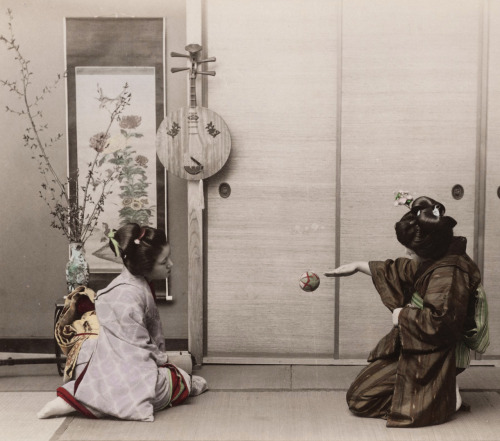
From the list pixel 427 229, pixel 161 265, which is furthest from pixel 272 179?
pixel 427 229

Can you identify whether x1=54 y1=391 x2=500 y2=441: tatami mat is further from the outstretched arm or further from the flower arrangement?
the flower arrangement

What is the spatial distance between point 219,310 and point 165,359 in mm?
856

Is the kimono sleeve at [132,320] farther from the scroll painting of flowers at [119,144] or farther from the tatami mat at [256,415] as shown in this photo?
the scroll painting of flowers at [119,144]

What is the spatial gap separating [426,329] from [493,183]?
1394 millimetres

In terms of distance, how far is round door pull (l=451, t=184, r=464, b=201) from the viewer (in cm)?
446

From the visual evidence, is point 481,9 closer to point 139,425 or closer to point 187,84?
point 187,84

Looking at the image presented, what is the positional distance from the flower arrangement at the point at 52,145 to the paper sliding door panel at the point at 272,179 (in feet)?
2.31

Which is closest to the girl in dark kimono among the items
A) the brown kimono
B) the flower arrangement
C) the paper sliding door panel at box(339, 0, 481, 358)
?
the brown kimono

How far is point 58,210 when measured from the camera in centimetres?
446

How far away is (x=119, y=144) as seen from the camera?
15.5 ft

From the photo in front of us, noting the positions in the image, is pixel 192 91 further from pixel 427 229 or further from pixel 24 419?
pixel 24 419

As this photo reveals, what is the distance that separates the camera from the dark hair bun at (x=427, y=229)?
3.48 meters

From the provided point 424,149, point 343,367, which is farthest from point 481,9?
point 343,367

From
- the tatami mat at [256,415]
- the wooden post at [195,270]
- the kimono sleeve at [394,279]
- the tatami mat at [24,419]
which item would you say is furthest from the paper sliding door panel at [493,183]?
the tatami mat at [24,419]
